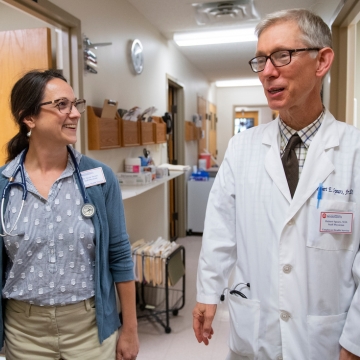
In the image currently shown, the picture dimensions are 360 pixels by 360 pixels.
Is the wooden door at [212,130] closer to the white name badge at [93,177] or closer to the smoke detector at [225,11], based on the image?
the smoke detector at [225,11]

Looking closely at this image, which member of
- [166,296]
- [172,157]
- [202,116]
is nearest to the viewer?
[166,296]

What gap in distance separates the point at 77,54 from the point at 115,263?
55.9 inches

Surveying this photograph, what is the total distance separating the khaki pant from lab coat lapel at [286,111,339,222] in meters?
0.75

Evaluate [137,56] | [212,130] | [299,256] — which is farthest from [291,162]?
[212,130]

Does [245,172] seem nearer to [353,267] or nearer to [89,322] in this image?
[353,267]

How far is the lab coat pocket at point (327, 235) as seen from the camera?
1.02 m

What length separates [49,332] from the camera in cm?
114

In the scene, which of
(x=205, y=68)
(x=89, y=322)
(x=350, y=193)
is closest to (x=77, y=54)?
(x=89, y=322)

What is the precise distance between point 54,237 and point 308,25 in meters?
1.01

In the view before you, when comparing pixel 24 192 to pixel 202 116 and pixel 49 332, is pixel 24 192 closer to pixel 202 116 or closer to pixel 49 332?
pixel 49 332

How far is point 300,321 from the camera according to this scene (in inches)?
41.6

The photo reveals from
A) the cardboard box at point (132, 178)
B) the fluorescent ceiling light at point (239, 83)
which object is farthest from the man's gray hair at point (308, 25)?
the fluorescent ceiling light at point (239, 83)

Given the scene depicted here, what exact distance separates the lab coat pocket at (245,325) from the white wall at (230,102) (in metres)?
7.59

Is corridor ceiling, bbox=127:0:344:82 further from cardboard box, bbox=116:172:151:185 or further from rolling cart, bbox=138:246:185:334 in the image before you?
rolling cart, bbox=138:246:185:334
